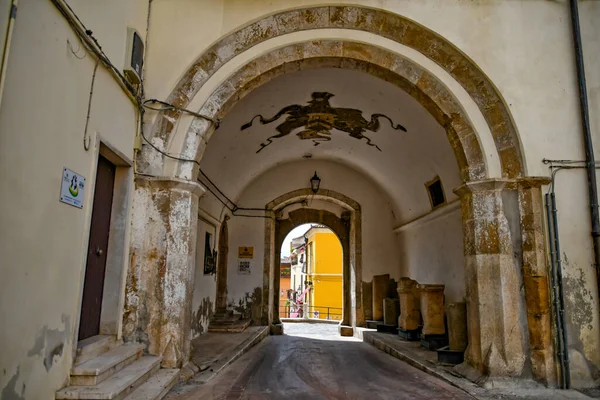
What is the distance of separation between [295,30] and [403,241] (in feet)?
20.5

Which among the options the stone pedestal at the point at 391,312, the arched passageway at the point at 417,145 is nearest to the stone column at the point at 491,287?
the arched passageway at the point at 417,145

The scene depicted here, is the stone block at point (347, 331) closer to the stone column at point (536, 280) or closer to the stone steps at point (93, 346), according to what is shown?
the stone column at point (536, 280)

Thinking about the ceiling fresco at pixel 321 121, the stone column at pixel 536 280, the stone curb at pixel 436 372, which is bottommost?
the stone curb at pixel 436 372

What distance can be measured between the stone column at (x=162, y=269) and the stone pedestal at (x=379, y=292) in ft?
20.6

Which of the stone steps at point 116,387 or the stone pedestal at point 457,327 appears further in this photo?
the stone pedestal at point 457,327

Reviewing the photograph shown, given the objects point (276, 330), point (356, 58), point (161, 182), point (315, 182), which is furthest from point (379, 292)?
point (161, 182)

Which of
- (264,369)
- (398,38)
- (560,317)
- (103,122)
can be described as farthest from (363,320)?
(103,122)

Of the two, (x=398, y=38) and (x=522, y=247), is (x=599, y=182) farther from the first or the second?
(x=398, y=38)

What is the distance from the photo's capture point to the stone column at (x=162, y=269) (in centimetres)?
438

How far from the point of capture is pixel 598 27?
195 inches

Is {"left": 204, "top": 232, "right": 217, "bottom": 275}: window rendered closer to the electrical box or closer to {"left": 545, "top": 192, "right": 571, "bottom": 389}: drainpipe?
the electrical box

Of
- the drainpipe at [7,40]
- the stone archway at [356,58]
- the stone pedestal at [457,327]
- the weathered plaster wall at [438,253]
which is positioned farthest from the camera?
the weathered plaster wall at [438,253]

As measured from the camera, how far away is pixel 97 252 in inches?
159

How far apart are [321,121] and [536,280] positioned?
4671 mm
